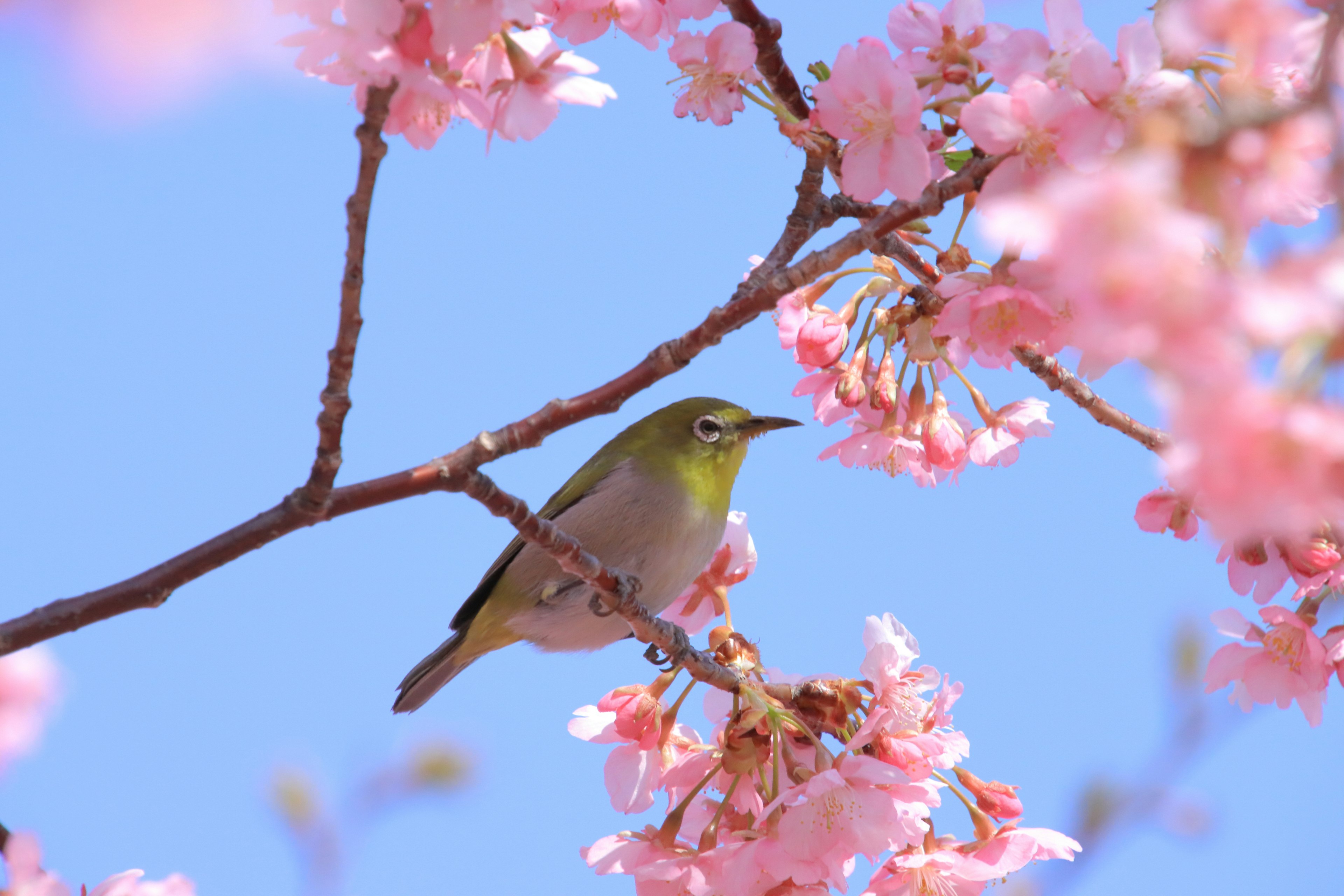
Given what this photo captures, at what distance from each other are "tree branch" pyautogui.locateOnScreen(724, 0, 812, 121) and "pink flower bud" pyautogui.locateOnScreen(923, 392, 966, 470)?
1.02 metres

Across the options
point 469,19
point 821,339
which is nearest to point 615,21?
point 821,339

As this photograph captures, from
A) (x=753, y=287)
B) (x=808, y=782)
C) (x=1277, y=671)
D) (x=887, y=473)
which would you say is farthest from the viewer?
(x=887, y=473)

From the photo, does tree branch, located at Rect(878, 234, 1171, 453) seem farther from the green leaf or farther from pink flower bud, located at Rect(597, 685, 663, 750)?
pink flower bud, located at Rect(597, 685, 663, 750)

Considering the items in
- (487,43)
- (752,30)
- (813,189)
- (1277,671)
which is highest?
(752,30)

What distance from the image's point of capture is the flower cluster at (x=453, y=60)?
1.86 metres

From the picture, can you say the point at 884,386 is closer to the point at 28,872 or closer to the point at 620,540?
the point at 620,540

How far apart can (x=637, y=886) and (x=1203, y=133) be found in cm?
243

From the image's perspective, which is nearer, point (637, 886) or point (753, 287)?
point (753, 287)

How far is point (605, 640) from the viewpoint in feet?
16.1

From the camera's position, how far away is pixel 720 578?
13.7ft

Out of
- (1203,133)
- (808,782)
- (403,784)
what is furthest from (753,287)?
(403,784)

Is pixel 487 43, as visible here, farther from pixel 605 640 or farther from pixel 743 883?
pixel 605 640

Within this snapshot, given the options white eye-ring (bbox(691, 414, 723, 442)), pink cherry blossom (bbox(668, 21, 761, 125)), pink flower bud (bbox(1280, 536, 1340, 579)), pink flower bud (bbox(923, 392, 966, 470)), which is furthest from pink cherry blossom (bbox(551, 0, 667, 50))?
white eye-ring (bbox(691, 414, 723, 442))

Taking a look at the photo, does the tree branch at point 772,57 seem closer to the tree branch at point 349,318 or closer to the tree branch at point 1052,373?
the tree branch at point 1052,373
